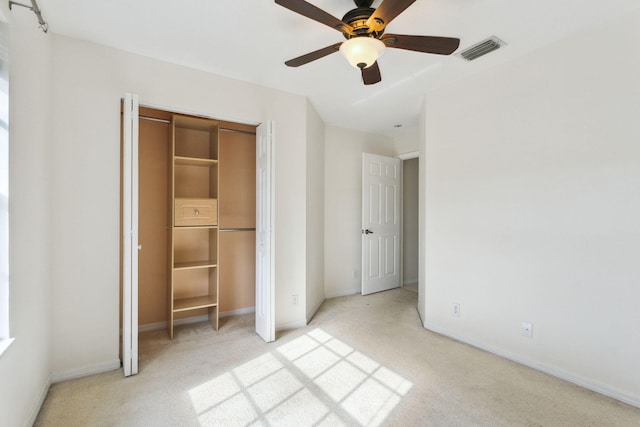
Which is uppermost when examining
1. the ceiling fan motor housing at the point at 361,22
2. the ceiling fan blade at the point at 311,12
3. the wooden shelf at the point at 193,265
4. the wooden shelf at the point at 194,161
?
the ceiling fan motor housing at the point at 361,22

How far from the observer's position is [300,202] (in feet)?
10.8

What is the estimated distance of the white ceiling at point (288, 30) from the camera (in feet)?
6.23

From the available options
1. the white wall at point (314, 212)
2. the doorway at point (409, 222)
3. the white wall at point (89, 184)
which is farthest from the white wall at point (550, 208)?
the white wall at point (89, 184)

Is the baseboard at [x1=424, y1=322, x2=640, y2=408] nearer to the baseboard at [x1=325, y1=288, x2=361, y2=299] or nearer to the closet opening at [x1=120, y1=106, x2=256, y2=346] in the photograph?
the baseboard at [x1=325, y1=288, x2=361, y2=299]

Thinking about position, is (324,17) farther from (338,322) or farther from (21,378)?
(338,322)

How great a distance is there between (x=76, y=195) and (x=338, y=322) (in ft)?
8.83

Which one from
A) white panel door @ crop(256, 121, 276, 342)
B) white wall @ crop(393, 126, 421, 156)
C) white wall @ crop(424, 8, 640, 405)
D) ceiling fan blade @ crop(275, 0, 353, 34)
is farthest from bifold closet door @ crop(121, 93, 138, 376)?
white wall @ crop(393, 126, 421, 156)

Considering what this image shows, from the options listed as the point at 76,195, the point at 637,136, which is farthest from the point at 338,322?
the point at 637,136

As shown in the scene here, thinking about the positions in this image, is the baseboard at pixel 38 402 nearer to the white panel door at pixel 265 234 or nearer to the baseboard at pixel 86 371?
the baseboard at pixel 86 371

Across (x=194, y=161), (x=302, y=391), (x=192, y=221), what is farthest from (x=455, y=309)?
(x=194, y=161)

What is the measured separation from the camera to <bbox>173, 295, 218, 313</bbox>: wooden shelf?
301 centimetres

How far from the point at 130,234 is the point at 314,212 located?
6.54ft

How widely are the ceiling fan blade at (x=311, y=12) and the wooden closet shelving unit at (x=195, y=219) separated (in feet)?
5.91

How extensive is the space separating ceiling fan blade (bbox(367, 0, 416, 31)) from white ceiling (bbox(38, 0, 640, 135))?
327mm
